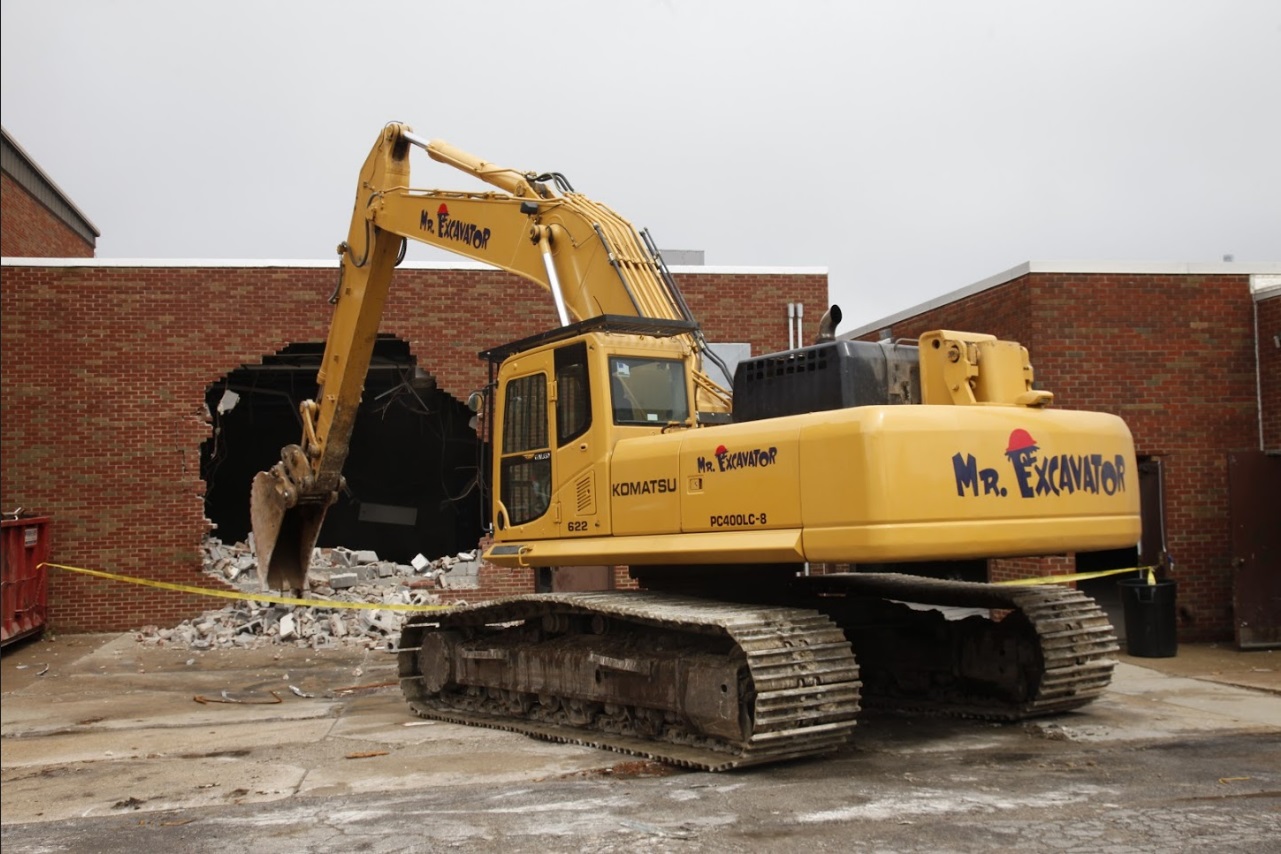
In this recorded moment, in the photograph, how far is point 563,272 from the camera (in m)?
9.59

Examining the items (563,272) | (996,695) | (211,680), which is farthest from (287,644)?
(996,695)

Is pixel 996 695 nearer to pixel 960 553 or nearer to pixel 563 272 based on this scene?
pixel 960 553

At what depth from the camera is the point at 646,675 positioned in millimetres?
7613

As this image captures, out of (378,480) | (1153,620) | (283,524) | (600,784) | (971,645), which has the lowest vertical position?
(600,784)

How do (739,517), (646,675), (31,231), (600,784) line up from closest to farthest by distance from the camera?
(600,784) < (739,517) < (646,675) < (31,231)

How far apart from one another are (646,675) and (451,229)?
475 cm

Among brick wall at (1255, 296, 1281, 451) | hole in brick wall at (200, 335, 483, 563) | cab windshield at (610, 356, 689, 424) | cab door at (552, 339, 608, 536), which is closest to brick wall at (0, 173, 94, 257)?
hole in brick wall at (200, 335, 483, 563)

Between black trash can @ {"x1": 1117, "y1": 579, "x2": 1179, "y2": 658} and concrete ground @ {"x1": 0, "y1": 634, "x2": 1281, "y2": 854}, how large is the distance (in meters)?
1.60

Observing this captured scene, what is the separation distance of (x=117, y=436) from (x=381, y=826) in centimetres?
1188

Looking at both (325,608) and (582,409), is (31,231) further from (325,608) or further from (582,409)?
(582,409)

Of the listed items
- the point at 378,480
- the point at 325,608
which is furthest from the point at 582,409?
the point at 378,480

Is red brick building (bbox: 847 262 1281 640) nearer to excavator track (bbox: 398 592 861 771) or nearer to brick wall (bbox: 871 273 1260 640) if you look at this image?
brick wall (bbox: 871 273 1260 640)

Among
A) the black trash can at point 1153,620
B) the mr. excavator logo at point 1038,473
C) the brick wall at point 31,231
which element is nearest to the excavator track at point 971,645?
the mr. excavator logo at point 1038,473

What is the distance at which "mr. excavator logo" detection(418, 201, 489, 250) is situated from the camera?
1028 cm
